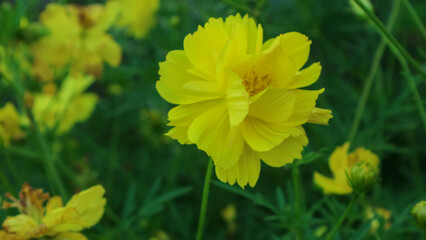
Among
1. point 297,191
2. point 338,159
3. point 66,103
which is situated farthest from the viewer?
point 66,103

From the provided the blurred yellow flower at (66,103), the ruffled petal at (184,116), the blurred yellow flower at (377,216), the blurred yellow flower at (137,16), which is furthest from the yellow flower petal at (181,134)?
the blurred yellow flower at (137,16)

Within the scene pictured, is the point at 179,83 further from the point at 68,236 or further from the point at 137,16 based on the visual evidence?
the point at 137,16

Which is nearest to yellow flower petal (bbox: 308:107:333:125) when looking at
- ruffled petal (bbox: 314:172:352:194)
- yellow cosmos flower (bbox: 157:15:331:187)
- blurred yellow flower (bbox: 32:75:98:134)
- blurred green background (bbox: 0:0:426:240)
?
yellow cosmos flower (bbox: 157:15:331:187)

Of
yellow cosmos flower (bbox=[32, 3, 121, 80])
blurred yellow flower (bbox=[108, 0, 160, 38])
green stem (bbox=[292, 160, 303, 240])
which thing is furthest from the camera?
blurred yellow flower (bbox=[108, 0, 160, 38])

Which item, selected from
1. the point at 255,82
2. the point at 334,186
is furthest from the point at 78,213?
the point at 334,186

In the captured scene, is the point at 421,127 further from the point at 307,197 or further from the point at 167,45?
the point at 167,45

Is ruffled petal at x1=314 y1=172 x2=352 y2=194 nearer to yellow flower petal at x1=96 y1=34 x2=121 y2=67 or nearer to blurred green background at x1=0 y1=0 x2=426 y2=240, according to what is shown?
blurred green background at x1=0 y1=0 x2=426 y2=240
